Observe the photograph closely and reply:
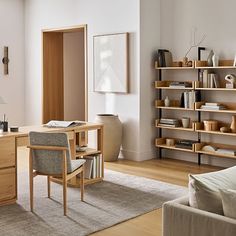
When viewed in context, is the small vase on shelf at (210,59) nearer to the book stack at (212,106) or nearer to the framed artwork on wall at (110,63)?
the book stack at (212,106)

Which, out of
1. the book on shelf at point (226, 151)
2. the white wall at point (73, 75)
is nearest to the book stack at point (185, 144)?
the book on shelf at point (226, 151)

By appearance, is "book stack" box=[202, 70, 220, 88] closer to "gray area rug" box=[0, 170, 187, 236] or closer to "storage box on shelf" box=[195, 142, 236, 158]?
"storage box on shelf" box=[195, 142, 236, 158]

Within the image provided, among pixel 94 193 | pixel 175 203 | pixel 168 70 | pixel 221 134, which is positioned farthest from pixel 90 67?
pixel 175 203

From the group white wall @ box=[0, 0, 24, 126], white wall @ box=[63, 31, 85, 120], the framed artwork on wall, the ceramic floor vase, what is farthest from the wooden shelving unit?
white wall @ box=[0, 0, 24, 126]

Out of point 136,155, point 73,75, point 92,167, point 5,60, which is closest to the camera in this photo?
point 92,167

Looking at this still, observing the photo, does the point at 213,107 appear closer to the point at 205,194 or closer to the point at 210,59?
the point at 210,59

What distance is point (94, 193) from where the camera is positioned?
4.87 m

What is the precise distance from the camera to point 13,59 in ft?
27.8

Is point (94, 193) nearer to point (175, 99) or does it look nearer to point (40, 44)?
point (175, 99)

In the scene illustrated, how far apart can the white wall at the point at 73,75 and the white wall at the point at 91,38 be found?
772 millimetres

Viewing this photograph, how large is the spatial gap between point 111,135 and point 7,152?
226cm

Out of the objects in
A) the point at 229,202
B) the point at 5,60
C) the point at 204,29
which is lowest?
the point at 229,202

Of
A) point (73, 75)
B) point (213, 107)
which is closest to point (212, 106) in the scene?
point (213, 107)

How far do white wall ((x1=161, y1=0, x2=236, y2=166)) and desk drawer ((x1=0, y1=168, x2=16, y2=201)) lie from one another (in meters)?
3.01
